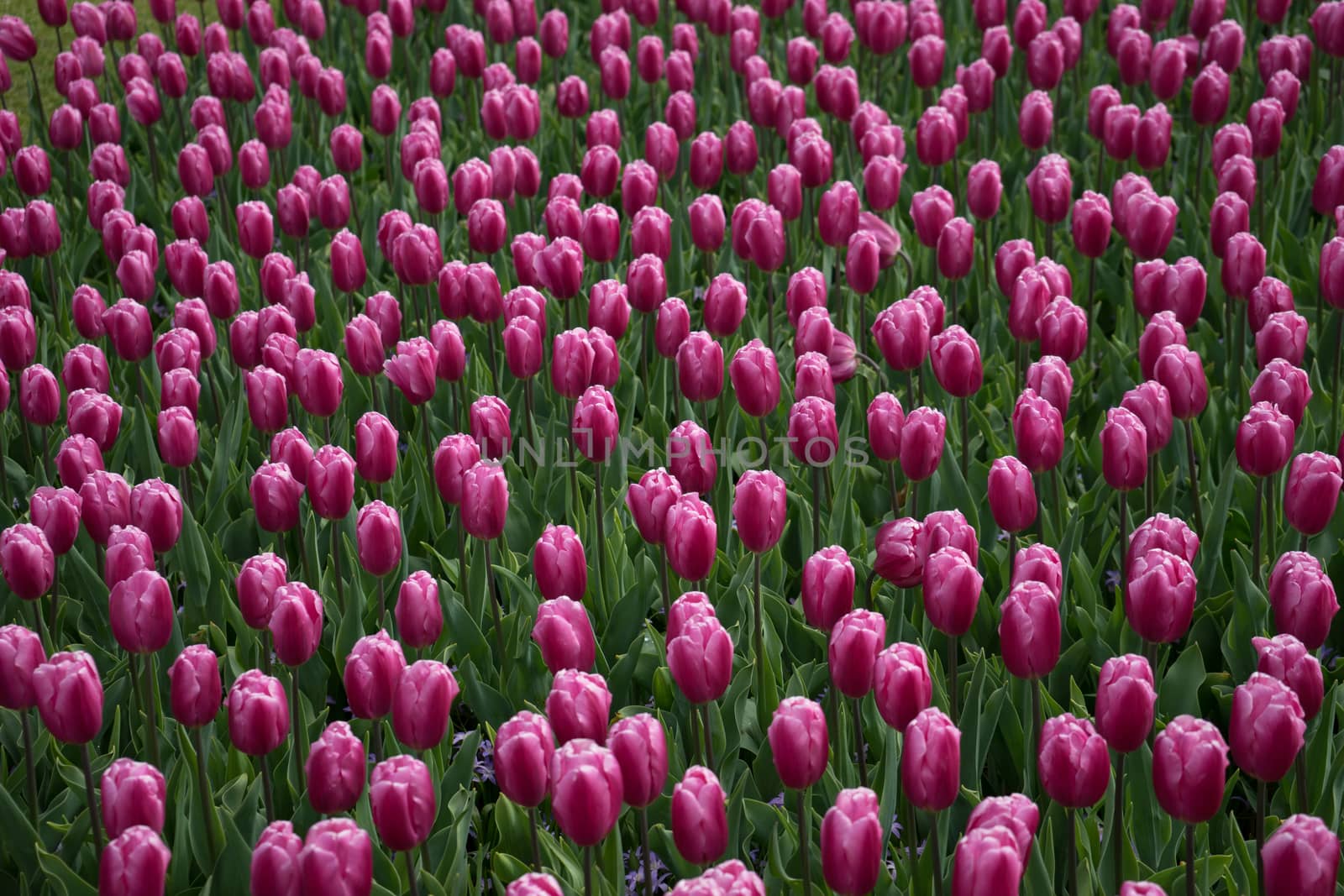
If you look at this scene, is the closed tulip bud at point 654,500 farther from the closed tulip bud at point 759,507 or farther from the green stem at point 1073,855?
the green stem at point 1073,855

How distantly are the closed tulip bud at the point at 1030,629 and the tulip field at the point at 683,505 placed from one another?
0.01 metres

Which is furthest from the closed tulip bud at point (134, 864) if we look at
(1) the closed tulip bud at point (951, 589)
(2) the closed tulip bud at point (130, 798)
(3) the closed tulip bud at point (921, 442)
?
(3) the closed tulip bud at point (921, 442)

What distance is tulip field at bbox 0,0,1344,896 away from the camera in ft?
7.87

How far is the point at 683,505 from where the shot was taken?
279cm

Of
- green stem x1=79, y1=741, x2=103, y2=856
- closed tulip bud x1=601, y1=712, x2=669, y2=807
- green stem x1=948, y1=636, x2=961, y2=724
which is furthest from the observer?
green stem x1=948, y1=636, x2=961, y2=724

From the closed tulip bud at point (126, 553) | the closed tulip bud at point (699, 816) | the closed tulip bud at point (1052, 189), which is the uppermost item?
the closed tulip bud at point (1052, 189)

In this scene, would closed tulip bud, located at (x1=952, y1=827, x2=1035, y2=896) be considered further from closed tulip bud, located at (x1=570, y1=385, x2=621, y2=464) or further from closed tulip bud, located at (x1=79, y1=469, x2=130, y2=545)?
closed tulip bud, located at (x1=79, y1=469, x2=130, y2=545)

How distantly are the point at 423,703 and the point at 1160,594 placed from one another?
1.30 metres

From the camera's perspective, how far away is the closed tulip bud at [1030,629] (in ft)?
8.07

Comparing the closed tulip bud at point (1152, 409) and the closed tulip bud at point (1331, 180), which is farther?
the closed tulip bud at point (1331, 180)

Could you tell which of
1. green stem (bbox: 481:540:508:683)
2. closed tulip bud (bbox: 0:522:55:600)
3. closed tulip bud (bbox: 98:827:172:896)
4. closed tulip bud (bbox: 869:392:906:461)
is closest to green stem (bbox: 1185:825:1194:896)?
closed tulip bud (bbox: 869:392:906:461)

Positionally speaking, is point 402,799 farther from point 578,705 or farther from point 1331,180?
point 1331,180

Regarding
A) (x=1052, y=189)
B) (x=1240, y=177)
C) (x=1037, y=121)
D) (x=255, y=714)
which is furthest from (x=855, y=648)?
(x=1037, y=121)

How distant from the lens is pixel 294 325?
13.4 feet
